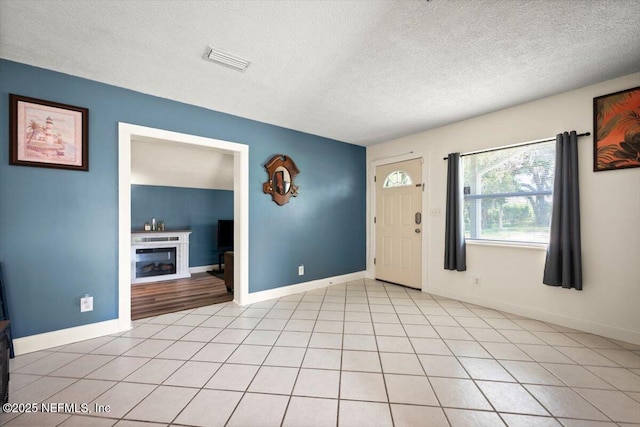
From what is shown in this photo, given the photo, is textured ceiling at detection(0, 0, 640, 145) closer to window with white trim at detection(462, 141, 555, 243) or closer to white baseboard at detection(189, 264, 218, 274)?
window with white trim at detection(462, 141, 555, 243)

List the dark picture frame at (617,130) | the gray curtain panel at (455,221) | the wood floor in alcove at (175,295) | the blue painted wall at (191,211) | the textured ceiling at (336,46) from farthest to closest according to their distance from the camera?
the blue painted wall at (191,211) → the gray curtain panel at (455,221) → the wood floor in alcove at (175,295) → the dark picture frame at (617,130) → the textured ceiling at (336,46)

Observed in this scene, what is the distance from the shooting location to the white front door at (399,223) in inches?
156

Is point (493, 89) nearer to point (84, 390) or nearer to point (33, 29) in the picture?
point (33, 29)

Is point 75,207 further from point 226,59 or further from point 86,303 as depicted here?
point 226,59

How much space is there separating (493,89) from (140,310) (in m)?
4.74

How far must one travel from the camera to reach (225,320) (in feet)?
9.18

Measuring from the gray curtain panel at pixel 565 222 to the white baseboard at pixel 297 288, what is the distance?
2.65m

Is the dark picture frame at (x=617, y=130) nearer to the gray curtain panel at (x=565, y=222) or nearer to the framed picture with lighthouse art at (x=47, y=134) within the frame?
the gray curtain panel at (x=565, y=222)

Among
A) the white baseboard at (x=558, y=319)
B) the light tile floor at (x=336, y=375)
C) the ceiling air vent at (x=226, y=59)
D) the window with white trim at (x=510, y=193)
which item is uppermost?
the ceiling air vent at (x=226, y=59)

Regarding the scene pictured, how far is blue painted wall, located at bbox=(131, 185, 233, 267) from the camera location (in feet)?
16.7

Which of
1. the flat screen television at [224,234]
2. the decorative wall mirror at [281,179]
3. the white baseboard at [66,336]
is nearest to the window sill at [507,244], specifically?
the decorative wall mirror at [281,179]

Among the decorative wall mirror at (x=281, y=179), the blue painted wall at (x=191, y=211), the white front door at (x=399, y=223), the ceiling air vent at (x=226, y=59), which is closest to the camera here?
the ceiling air vent at (x=226, y=59)

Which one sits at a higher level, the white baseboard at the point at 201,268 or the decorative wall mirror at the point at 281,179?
the decorative wall mirror at the point at 281,179

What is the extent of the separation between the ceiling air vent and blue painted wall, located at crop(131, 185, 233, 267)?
4.12 m
